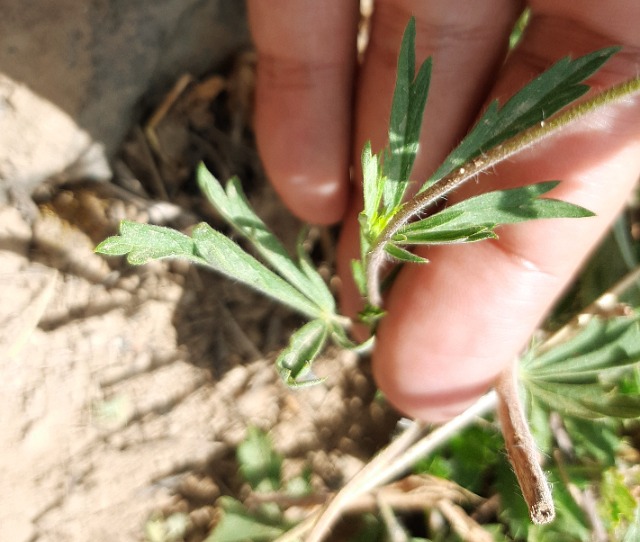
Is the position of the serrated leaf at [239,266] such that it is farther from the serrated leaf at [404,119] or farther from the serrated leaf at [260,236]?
the serrated leaf at [404,119]

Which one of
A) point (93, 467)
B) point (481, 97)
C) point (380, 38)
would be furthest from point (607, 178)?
point (93, 467)

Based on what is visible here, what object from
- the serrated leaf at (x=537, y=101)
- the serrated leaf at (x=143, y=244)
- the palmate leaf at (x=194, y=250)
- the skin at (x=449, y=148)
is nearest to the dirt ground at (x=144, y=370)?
the skin at (x=449, y=148)

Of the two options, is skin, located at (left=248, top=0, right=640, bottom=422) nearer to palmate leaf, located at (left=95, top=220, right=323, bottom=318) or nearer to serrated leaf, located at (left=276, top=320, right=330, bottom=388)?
serrated leaf, located at (left=276, top=320, right=330, bottom=388)

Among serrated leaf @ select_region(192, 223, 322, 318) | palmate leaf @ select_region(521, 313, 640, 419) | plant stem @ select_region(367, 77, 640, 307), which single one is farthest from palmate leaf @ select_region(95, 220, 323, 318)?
palmate leaf @ select_region(521, 313, 640, 419)

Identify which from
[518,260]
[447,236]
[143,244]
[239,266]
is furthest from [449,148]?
[143,244]

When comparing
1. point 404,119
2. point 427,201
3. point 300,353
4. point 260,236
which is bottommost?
point 300,353

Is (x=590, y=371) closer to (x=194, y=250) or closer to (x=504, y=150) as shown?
(x=504, y=150)
